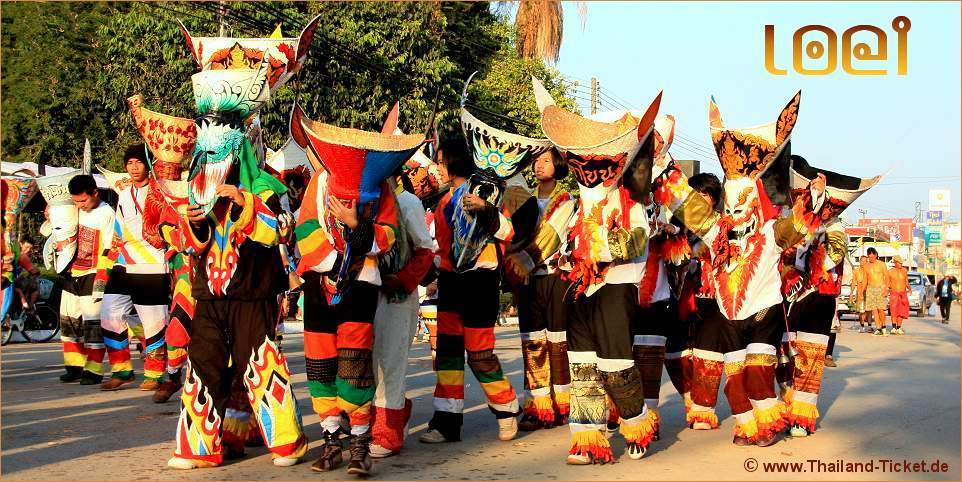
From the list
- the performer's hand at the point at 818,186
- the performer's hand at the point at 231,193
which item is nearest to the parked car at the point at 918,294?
the performer's hand at the point at 818,186

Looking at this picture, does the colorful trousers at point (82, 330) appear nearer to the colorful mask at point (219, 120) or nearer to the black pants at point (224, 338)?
the black pants at point (224, 338)

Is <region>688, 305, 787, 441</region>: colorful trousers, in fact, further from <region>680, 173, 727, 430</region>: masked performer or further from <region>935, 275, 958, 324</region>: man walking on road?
<region>935, 275, 958, 324</region>: man walking on road

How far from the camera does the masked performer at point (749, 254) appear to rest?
8.52 meters

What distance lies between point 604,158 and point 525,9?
21938 millimetres

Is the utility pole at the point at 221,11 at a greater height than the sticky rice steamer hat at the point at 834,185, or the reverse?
the utility pole at the point at 221,11

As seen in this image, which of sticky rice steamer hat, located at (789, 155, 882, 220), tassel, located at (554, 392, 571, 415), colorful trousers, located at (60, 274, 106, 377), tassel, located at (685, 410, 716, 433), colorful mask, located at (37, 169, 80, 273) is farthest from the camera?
colorful mask, located at (37, 169, 80, 273)

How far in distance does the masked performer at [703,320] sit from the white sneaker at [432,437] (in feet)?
6.93

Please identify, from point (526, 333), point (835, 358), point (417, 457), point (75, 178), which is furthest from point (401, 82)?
point (417, 457)

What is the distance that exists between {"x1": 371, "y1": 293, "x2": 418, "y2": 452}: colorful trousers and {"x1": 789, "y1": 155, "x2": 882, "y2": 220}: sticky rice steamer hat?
156 inches

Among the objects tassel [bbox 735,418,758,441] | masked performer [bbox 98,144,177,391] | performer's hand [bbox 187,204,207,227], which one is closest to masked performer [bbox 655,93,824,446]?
tassel [bbox 735,418,758,441]

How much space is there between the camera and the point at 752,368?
8.58m

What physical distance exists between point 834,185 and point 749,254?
1951mm

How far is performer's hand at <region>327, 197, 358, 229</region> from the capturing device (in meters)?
6.99

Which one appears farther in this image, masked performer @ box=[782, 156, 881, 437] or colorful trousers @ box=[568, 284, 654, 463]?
masked performer @ box=[782, 156, 881, 437]
